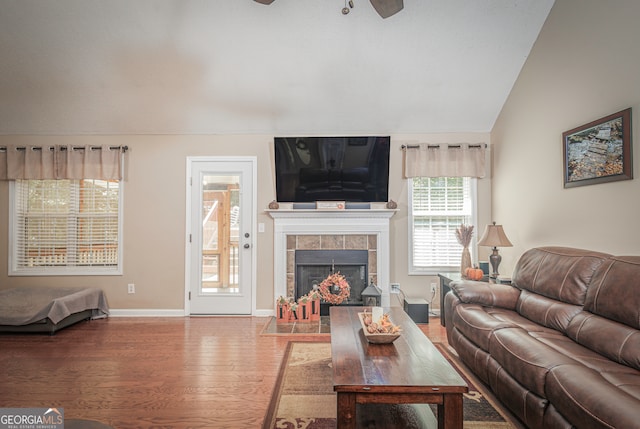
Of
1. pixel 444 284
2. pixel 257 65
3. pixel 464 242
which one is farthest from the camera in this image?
pixel 464 242

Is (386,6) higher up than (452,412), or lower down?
higher up

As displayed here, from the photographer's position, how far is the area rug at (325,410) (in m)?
2.05

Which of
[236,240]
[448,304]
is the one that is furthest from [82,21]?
[448,304]

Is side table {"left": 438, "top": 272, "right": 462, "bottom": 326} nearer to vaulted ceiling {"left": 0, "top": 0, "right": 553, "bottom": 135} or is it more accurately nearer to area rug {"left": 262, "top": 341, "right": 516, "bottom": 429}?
area rug {"left": 262, "top": 341, "right": 516, "bottom": 429}

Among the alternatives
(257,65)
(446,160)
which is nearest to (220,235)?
(257,65)

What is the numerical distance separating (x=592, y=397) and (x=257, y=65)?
384 centimetres

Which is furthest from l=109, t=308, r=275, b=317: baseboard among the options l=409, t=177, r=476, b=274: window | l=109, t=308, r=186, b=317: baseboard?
l=409, t=177, r=476, b=274: window

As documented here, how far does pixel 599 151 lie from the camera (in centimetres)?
278

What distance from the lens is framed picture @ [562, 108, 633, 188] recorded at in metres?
2.55

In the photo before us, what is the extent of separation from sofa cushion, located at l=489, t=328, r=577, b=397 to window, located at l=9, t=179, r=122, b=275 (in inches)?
176

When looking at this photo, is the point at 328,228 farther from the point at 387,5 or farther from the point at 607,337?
the point at 607,337

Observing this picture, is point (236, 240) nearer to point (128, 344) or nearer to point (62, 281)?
point (128, 344)

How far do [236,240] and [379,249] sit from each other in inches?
Result: 72.5

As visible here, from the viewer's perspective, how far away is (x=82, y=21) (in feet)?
11.4
